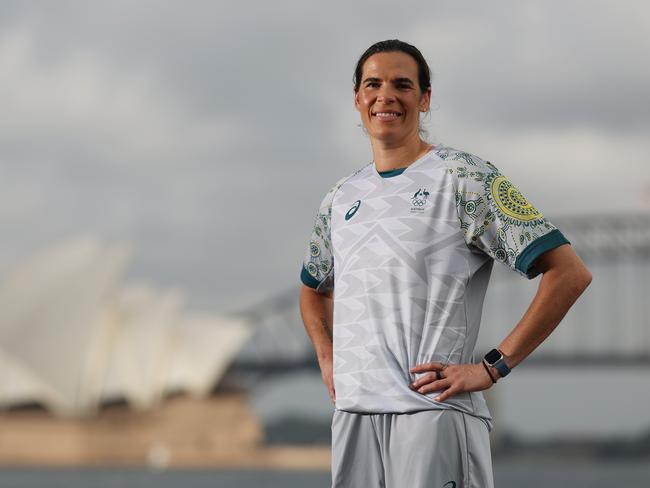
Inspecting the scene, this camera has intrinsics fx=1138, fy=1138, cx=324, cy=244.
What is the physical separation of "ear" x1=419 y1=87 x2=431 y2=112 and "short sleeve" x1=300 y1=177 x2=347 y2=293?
334 millimetres

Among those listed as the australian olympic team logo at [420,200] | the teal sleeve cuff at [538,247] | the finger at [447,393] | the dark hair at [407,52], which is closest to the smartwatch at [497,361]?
the finger at [447,393]

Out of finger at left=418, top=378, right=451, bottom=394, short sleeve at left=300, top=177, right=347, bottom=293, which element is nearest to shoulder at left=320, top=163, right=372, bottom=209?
short sleeve at left=300, top=177, right=347, bottom=293

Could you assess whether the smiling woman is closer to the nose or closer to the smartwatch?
the nose

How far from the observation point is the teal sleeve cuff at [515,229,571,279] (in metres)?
2.98

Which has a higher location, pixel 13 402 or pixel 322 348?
pixel 13 402

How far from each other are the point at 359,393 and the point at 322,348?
16.7 inches

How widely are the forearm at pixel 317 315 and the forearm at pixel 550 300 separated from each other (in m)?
0.68

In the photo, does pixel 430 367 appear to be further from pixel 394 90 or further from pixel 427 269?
pixel 394 90

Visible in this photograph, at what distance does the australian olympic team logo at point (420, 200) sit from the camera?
3074 millimetres

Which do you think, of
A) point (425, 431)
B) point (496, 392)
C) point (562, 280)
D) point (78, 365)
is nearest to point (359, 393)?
point (425, 431)

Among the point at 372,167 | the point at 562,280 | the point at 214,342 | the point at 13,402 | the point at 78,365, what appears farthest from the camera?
the point at 214,342

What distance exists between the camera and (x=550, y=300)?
9.77 ft

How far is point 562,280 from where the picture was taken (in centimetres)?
297

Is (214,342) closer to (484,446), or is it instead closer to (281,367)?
(281,367)
